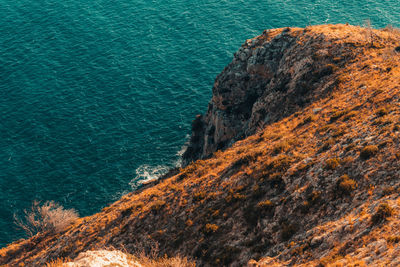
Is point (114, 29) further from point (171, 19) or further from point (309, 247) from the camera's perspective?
point (309, 247)

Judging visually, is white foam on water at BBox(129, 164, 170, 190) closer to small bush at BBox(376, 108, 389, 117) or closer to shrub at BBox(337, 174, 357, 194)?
small bush at BBox(376, 108, 389, 117)

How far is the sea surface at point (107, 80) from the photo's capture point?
86000 millimetres

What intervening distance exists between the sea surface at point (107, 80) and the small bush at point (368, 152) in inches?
2439

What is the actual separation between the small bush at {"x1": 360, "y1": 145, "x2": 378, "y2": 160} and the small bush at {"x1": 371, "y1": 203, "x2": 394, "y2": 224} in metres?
7.39

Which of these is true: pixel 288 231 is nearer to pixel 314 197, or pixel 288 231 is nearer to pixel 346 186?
pixel 314 197

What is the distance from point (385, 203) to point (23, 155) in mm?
87667

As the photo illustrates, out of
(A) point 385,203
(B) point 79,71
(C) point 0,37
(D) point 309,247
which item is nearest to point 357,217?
(A) point 385,203

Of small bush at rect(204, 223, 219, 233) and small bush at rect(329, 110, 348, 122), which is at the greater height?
small bush at rect(329, 110, 348, 122)

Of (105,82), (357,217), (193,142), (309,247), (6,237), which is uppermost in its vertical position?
(357,217)

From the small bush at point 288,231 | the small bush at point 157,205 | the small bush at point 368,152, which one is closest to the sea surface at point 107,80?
the small bush at point 157,205

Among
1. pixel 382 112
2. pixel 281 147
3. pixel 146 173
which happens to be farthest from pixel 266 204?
pixel 146 173

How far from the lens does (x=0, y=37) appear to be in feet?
414

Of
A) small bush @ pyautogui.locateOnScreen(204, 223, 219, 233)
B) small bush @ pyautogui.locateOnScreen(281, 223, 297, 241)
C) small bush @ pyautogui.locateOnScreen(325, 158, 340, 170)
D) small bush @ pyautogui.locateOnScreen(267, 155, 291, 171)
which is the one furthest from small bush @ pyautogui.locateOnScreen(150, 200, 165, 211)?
small bush @ pyautogui.locateOnScreen(325, 158, 340, 170)

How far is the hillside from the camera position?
87.0 ft
